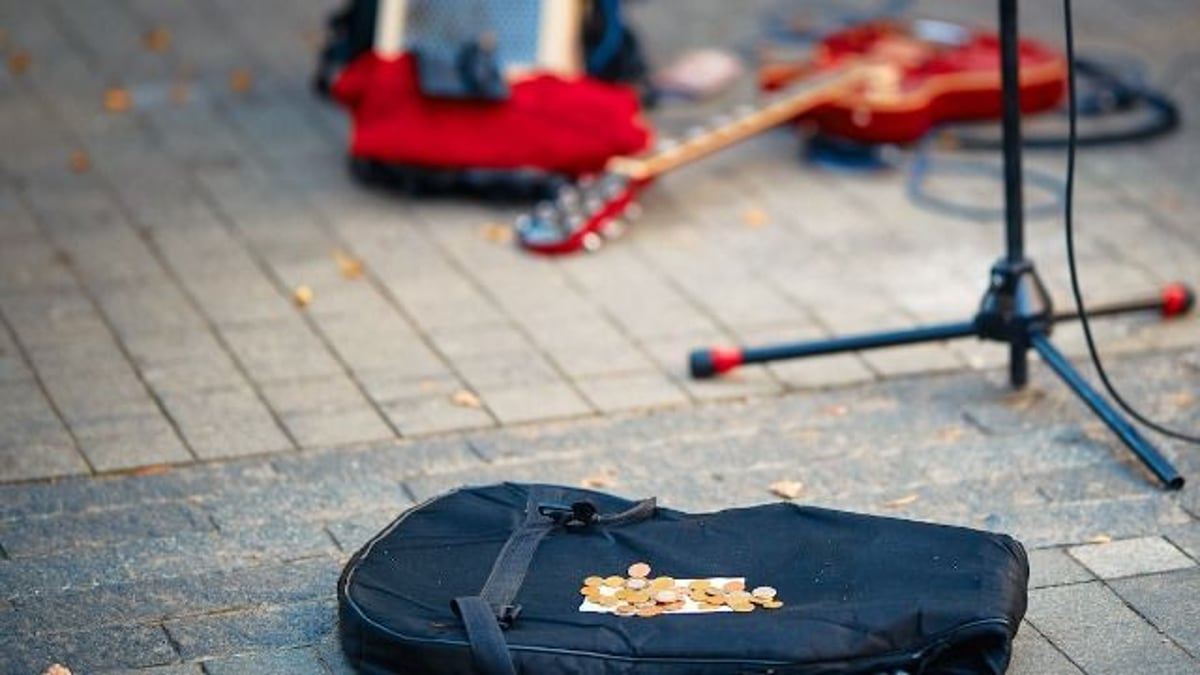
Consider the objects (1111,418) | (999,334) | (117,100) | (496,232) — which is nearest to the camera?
(1111,418)

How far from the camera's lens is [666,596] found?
3145 mm

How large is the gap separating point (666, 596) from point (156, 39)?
12.5ft

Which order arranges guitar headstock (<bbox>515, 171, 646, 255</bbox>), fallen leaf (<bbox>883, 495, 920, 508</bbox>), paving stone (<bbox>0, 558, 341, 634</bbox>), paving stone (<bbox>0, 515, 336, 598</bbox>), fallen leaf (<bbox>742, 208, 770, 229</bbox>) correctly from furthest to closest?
fallen leaf (<bbox>742, 208, 770, 229</bbox>) → guitar headstock (<bbox>515, 171, 646, 255</bbox>) → fallen leaf (<bbox>883, 495, 920, 508</bbox>) → paving stone (<bbox>0, 515, 336, 598</bbox>) → paving stone (<bbox>0, 558, 341, 634</bbox>)

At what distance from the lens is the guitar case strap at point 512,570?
2996 millimetres

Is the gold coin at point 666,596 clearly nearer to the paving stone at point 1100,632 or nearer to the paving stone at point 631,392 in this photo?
the paving stone at point 1100,632

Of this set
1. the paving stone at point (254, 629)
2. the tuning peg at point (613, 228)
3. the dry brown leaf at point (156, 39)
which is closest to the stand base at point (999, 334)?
the tuning peg at point (613, 228)

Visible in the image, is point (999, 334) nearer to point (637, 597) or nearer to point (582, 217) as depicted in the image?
point (582, 217)

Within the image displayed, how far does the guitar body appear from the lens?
18.2 feet

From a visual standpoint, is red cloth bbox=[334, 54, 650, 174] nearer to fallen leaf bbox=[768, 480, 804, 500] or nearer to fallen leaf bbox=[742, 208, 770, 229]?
fallen leaf bbox=[742, 208, 770, 229]

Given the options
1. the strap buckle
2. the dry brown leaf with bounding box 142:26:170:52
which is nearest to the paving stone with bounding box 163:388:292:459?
the strap buckle

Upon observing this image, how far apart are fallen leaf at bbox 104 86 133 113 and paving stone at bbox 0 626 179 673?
2.79m

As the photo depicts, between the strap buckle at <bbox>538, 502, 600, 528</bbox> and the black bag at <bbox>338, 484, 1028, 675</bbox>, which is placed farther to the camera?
the strap buckle at <bbox>538, 502, 600, 528</bbox>

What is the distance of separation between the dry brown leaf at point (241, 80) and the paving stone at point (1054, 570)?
3207 mm

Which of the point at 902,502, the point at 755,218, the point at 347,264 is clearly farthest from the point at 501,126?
the point at 902,502
